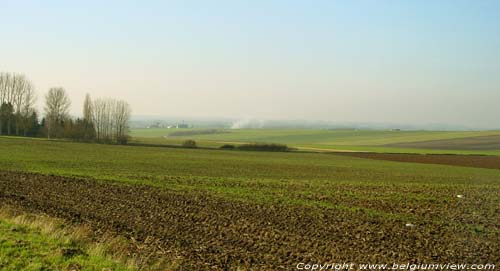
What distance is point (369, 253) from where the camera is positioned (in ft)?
39.7

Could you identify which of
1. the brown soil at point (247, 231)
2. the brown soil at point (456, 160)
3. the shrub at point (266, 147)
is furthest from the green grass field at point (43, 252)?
the shrub at point (266, 147)

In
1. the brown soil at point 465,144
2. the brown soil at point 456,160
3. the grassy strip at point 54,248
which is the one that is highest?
the grassy strip at point 54,248

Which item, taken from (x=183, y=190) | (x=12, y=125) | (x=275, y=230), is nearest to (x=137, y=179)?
(x=183, y=190)

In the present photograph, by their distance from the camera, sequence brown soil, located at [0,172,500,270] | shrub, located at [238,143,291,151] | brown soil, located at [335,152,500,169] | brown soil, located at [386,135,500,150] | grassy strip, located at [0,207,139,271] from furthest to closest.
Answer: brown soil, located at [386,135,500,150] → shrub, located at [238,143,291,151] → brown soil, located at [335,152,500,169] → brown soil, located at [0,172,500,270] → grassy strip, located at [0,207,139,271]

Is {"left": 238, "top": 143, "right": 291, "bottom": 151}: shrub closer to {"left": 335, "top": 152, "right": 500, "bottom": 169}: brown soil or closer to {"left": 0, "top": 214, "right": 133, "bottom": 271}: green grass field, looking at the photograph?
{"left": 335, "top": 152, "right": 500, "bottom": 169}: brown soil

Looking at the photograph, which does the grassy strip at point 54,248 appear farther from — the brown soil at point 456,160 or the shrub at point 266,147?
the shrub at point 266,147

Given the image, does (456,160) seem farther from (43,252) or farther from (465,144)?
(43,252)

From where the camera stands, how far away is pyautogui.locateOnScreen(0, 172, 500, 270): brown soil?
11.6m

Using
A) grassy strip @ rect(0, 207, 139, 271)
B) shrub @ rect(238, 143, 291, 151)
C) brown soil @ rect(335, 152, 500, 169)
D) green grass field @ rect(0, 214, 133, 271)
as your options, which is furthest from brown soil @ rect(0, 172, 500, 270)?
shrub @ rect(238, 143, 291, 151)

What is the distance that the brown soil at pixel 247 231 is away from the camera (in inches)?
457

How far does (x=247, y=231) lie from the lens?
573 inches

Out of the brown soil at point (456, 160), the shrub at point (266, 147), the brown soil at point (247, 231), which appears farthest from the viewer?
the shrub at point (266, 147)

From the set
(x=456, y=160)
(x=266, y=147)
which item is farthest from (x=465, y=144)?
(x=266, y=147)

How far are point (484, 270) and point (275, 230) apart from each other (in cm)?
628
